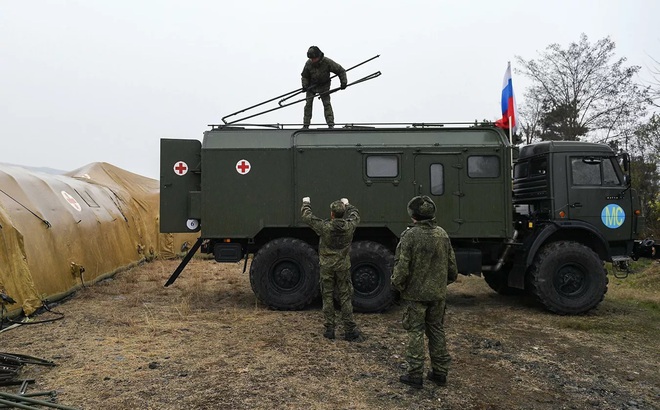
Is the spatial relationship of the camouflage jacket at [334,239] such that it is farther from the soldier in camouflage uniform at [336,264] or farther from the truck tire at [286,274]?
the truck tire at [286,274]

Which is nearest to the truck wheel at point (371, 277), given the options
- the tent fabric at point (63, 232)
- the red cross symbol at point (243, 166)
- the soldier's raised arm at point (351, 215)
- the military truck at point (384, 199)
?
the military truck at point (384, 199)

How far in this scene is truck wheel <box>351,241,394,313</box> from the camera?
744 cm

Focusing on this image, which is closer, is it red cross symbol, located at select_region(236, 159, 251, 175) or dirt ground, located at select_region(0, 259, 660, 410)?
dirt ground, located at select_region(0, 259, 660, 410)

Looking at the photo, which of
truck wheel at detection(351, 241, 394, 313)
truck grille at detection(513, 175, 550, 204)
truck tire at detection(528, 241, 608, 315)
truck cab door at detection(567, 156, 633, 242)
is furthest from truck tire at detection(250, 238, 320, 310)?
truck cab door at detection(567, 156, 633, 242)

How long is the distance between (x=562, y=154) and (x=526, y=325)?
2.76 metres

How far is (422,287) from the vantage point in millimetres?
4422

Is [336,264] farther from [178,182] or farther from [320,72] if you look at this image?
[320,72]

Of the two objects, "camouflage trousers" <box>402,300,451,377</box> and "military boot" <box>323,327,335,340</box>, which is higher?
"camouflage trousers" <box>402,300,451,377</box>

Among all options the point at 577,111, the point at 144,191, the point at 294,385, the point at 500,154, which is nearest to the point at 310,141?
the point at 500,154

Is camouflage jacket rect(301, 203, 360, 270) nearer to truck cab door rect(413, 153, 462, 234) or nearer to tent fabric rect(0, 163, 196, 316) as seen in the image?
truck cab door rect(413, 153, 462, 234)

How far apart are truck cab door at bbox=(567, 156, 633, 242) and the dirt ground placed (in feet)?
4.71

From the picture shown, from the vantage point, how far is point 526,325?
6.95 meters

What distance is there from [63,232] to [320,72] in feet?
18.2

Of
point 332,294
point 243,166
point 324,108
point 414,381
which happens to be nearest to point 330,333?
point 332,294
